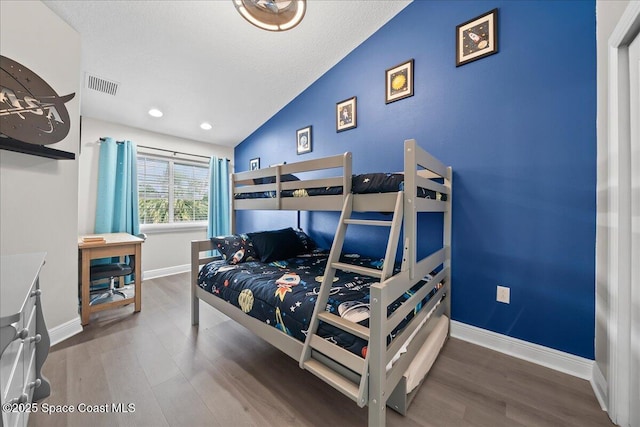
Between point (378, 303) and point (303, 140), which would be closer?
point (378, 303)

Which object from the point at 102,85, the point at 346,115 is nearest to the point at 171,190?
the point at 102,85

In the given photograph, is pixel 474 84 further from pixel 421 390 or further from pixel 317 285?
pixel 421 390

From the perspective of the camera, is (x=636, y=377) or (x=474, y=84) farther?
(x=474, y=84)

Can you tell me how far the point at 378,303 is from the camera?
111 centimetres

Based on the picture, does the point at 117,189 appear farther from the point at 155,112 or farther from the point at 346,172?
the point at 346,172

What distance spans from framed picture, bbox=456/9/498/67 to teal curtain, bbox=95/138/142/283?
3.94 meters

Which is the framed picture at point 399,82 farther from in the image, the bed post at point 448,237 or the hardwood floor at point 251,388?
the hardwood floor at point 251,388

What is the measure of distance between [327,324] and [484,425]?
0.91m

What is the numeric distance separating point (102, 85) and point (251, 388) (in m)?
3.28

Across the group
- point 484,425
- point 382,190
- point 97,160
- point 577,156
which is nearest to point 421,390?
point 484,425

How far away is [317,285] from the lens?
169 centimetres

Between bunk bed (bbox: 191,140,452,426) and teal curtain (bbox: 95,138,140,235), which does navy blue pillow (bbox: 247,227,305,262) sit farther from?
teal curtain (bbox: 95,138,140,235)

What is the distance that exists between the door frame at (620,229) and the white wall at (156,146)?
4552 mm

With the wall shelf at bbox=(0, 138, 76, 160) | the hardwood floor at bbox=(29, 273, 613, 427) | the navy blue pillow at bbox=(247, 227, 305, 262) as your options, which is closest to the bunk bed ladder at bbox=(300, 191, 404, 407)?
the hardwood floor at bbox=(29, 273, 613, 427)
